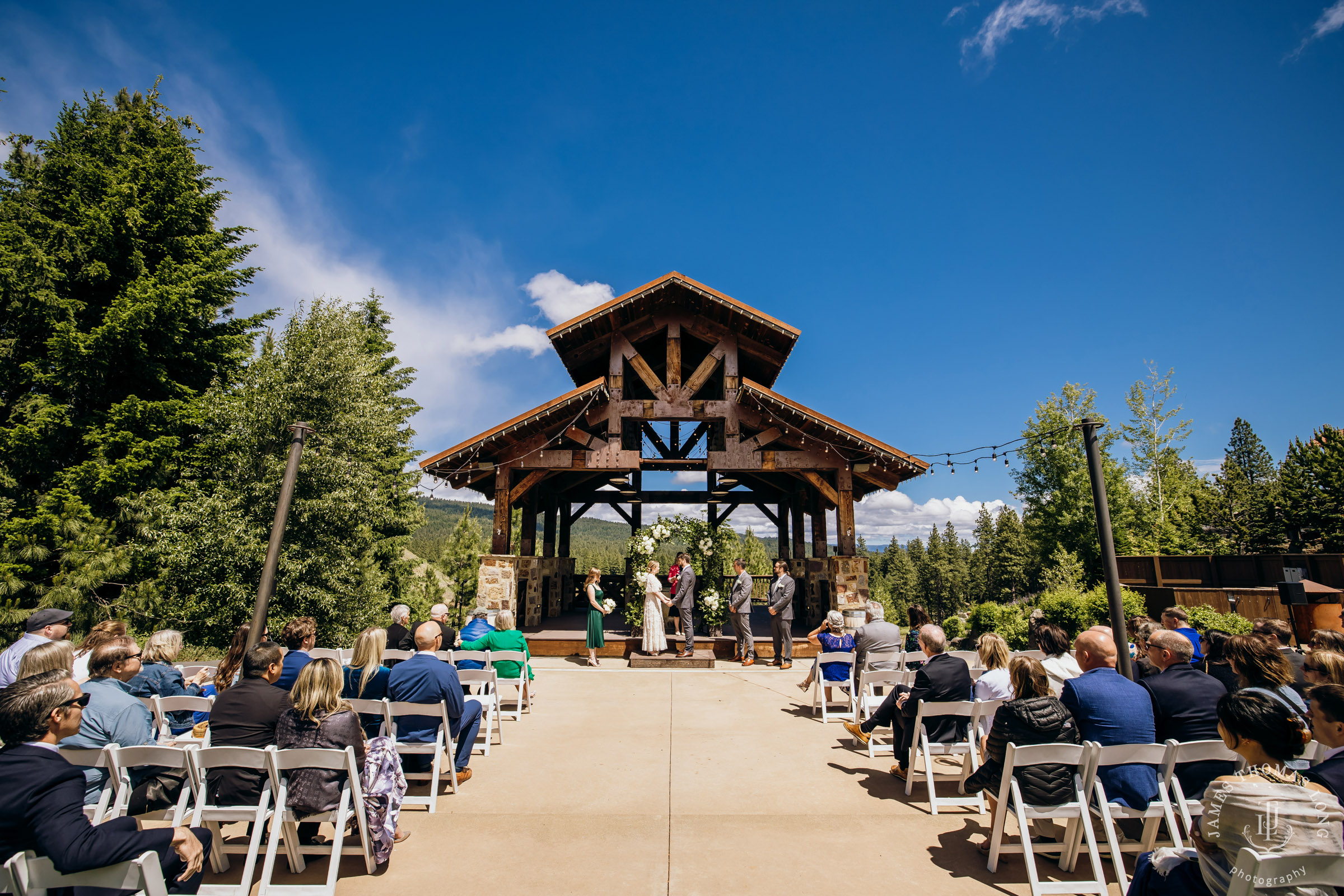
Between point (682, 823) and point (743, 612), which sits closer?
point (682, 823)

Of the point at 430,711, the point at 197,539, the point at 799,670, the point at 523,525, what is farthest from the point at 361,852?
the point at 197,539

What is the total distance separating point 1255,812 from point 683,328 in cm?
1100

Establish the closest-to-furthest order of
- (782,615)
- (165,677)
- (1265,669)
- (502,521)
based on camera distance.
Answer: (1265,669)
(165,677)
(782,615)
(502,521)

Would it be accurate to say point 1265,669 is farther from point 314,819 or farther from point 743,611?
point 743,611

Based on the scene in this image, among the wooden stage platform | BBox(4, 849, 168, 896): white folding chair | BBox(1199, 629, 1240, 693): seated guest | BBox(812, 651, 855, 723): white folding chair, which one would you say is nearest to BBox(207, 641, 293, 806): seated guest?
BBox(4, 849, 168, 896): white folding chair

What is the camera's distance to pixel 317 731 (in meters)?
3.25

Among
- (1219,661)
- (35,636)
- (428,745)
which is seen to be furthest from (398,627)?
(1219,661)

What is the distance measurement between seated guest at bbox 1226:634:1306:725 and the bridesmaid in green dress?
25.0 ft

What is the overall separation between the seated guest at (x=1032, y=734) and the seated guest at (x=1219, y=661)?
4.89ft

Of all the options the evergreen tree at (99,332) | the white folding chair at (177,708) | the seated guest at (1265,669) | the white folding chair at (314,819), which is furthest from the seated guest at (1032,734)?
the evergreen tree at (99,332)

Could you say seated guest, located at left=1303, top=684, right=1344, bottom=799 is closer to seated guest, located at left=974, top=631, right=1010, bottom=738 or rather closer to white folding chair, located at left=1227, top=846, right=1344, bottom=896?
white folding chair, located at left=1227, top=846, right=1344, bottom=896

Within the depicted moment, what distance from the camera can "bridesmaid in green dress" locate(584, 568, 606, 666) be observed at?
9602mm

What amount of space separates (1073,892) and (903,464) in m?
8.18

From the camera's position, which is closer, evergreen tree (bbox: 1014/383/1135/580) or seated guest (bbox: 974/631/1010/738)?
seated guest (bbox: 974/631/1010/738)
